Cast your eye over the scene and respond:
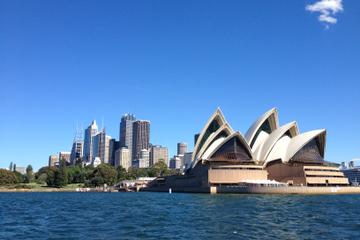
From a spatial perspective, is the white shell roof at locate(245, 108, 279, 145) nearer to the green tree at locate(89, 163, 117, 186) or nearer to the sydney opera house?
the sydney opera house

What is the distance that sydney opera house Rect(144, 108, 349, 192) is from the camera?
99938mm

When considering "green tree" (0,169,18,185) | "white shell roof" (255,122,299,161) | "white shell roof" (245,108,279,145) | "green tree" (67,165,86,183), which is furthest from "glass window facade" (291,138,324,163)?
"green tree" (0,169,18,185)

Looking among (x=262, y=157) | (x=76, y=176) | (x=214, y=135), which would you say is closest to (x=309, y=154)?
(x=262, y=157)

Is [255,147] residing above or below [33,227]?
above

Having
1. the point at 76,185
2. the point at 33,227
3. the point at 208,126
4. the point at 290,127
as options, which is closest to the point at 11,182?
the point at 76,185

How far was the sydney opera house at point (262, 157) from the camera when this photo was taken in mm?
99938

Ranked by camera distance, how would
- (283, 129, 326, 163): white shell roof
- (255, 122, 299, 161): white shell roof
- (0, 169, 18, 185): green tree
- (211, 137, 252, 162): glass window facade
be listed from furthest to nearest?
1. (0, 169, 18, 185): green tree
2. (255, 122, 299, 161): white shell roof
3. (211, 137, 252, 162): glass window facade
4. (283, 129, 326, 163): white shell roof

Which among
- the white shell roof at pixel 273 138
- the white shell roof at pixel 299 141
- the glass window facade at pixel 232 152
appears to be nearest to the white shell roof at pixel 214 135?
the glass window facade at pixel 232 152

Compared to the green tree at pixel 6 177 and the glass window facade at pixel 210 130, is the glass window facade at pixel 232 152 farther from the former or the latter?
the green tree at pixel 6 177

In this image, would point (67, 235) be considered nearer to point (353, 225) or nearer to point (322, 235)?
point (322, 235)

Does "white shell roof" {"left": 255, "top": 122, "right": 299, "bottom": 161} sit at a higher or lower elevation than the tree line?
higher

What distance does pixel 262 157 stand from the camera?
345 ft

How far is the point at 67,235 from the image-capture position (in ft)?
77.7

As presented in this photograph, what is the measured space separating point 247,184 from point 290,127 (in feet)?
66.0
